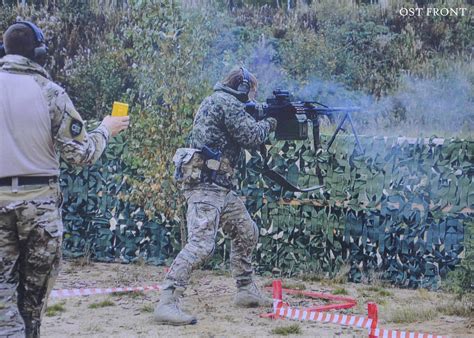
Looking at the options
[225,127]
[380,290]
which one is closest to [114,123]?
[225,127]

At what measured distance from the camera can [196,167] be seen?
6.73 metres

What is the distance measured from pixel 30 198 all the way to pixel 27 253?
32 centimetres

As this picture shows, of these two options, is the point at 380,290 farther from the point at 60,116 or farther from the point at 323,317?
the point at 60,116

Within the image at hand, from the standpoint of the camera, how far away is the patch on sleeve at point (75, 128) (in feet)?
15.8

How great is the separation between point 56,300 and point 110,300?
459mm

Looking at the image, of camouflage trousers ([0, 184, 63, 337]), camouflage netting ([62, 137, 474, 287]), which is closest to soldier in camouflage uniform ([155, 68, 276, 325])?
camouflage netting ([62, 137, 474, 287])

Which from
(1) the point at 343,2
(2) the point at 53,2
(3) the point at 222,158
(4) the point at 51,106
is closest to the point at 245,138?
(3) the point at 222,158

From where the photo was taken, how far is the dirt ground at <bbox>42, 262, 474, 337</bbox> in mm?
6426

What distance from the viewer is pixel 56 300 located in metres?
7.46

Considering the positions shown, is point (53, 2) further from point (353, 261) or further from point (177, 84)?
point (353, 261)

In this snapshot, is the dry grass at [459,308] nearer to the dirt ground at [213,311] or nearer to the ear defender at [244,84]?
the dirt ground at [213,311]

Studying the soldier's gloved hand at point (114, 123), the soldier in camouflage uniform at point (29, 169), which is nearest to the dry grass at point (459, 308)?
the soldier's gloved hand at point (114, 123)

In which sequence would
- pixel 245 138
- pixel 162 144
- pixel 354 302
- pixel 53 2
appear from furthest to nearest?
pixel 53 2 → pixel 162 144 → pixel 354 302 → pixel 245 138

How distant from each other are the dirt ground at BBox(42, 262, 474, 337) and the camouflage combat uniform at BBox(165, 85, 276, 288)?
0.53 metres
